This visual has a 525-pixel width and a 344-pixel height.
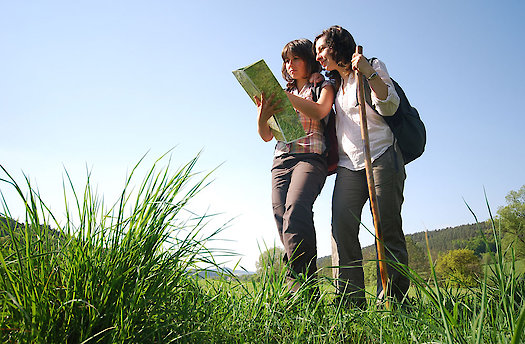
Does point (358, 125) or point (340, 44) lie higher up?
point (340, 44)

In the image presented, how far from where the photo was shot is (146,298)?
138 centimetres

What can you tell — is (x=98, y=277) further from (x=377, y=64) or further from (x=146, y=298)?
(x=377, y=64)

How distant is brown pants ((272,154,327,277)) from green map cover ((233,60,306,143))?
0.60 ft

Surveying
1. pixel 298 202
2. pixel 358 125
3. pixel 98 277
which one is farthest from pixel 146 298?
pixel 358 125

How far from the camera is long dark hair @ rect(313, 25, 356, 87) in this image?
9.91 ft

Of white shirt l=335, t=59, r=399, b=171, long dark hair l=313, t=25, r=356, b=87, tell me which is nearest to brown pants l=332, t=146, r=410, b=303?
white shirt l=335, t=59, r=399, b=171

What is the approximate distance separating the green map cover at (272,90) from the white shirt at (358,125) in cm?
32

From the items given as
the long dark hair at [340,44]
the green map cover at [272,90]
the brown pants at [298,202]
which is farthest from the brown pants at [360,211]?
the long dark hair at [340,44]

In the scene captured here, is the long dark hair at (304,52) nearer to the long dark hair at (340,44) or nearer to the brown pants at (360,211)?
the long dark hair at (340,44)

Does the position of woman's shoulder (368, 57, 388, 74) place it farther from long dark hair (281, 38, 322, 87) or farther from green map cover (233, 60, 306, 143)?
green map cover (233, 60, 306, 143)

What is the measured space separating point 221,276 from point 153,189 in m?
0.80

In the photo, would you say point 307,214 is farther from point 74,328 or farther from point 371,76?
point 74,328

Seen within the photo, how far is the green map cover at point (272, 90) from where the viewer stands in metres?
2.91

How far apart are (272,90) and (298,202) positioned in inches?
31.9
